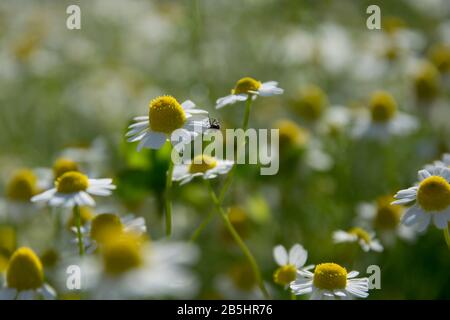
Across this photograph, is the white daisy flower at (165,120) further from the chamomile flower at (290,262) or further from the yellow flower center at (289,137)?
the yellow flower center at (289,137)

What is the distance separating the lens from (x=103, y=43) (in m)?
4.20

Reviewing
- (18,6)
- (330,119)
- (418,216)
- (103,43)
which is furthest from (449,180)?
(18,6)

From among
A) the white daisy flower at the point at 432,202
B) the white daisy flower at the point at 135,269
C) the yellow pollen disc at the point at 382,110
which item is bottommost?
the white daisy flower at the point at 135,269

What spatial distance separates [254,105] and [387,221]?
1.59 meters

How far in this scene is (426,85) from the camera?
110 inches

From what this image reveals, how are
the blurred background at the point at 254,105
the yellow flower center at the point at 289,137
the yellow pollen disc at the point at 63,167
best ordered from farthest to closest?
1. the yellow flower center at the point at 289,137
2. the blurred background at the point at 254,105
3. the yellow pollen disc at the point at 63,167

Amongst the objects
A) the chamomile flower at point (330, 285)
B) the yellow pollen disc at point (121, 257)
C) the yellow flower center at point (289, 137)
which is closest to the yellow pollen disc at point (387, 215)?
the yellow flower center at point (289, 137)

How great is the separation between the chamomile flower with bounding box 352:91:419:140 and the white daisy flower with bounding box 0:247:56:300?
1.35 metres

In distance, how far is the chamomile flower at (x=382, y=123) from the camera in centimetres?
244

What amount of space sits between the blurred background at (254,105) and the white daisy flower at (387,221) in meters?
0.06

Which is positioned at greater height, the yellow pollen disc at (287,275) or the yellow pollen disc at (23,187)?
the yellow pollen disc at (23,187)

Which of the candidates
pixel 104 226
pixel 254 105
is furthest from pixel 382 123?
pixel 104 226

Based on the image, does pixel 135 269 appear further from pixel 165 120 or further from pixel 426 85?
pixel 426 85
